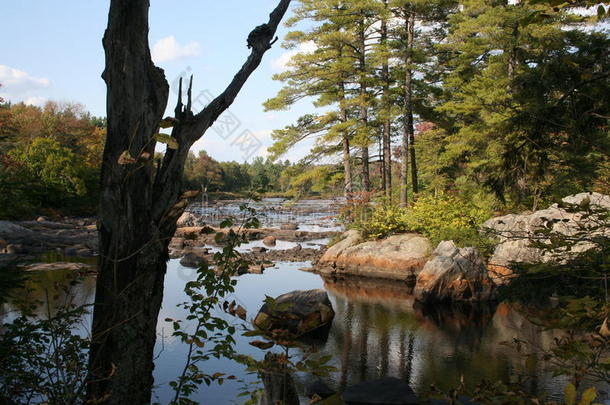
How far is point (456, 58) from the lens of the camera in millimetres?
21484

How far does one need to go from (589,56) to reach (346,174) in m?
16.0

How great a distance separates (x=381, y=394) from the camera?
18.1 feet

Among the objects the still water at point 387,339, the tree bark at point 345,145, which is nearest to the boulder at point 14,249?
the still water at point 387,339

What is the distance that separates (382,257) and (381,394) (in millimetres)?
9233

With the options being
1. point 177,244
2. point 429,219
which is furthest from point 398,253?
point 177,244

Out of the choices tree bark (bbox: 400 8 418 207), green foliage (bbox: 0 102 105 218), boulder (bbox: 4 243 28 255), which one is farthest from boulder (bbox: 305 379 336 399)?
green foliage (bbox: 0 102 105 218)

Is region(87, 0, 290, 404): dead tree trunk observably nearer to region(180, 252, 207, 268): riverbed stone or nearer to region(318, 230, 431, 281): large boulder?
region(318, 230, 431, 281): large boulder

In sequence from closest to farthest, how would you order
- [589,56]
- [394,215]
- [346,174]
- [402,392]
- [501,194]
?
[589,56] < [501,194] < [402,392] < [394,215] < [346,174]

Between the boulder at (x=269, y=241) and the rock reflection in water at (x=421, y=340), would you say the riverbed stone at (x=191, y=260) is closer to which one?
the boulder at (x=269, y=241)

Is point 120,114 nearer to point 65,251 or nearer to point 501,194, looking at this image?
point 501,194

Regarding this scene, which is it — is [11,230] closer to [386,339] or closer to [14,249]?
[14,249]

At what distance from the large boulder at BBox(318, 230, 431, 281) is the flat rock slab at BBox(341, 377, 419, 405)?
8.31 meters

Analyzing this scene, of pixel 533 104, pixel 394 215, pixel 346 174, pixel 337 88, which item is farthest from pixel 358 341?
pixel 337 88

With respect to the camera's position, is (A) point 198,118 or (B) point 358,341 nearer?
(A) point 198,118
